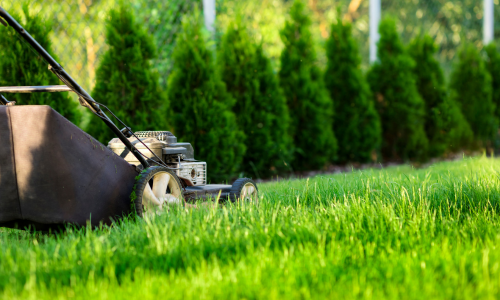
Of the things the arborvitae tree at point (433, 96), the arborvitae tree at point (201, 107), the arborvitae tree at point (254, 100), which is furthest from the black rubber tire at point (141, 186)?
the arborvitae tree at point (433, 96)

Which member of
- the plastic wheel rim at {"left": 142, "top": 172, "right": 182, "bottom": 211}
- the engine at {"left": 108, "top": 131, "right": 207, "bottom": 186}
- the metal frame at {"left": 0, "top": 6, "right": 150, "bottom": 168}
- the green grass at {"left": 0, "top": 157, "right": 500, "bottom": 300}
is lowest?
the green grass at {"left": 0, "top": 157, "right": 500, "bottom": 300}

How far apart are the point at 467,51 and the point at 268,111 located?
6101mm

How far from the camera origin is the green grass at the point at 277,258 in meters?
1.89

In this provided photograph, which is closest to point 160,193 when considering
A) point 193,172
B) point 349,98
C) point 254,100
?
point 193,172

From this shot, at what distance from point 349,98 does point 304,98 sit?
111 cm

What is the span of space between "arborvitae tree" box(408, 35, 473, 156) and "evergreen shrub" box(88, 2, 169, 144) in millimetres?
5599

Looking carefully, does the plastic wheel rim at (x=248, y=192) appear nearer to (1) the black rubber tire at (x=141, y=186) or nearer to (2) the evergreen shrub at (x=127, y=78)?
(1) the black rubber tire at (x=141, y=186)

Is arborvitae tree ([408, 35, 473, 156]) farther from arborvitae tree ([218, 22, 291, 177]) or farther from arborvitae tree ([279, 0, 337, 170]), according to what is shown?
arborvitae tree ([218, 22, 291, 177])

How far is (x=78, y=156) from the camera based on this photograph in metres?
2.78

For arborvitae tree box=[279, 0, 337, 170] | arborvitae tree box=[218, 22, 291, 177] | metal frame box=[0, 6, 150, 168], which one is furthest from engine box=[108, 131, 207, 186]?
arborvitae tree box=[279, 0, 337, 170]

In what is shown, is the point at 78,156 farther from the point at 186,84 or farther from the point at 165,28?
the point at 165,28

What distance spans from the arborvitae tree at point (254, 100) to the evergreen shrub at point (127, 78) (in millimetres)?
1450

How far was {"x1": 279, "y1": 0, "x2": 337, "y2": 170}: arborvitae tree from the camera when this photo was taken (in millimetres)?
7438

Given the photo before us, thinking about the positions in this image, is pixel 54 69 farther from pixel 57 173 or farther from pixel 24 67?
pixel 24 67
